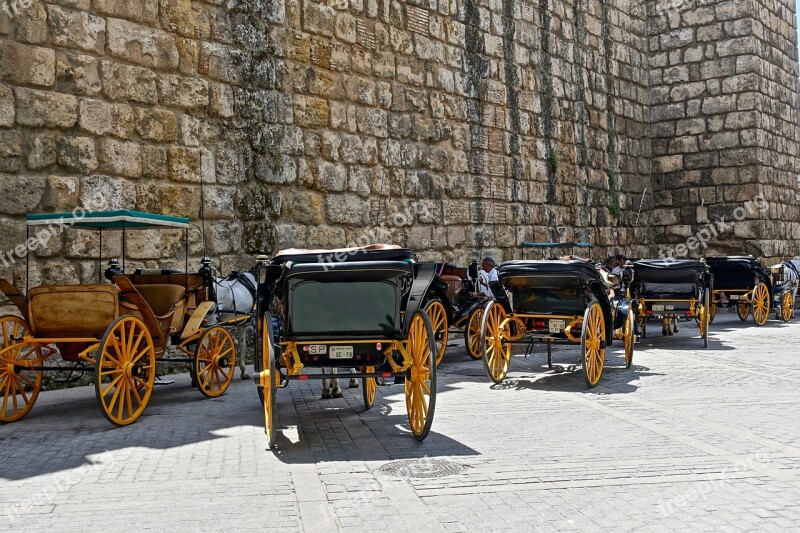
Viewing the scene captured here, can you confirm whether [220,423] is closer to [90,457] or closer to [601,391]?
[90,457]

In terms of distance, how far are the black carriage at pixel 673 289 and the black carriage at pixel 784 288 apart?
4.70 metres

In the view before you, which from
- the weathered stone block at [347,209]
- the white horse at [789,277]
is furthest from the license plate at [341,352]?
the white horse at [789,277]

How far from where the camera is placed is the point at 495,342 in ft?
29.0

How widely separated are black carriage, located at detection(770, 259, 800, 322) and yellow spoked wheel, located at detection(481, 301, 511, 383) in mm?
9211

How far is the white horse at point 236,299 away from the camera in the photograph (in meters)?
9.34

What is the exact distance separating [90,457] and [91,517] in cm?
146

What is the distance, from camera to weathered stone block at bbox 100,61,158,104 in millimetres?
9484

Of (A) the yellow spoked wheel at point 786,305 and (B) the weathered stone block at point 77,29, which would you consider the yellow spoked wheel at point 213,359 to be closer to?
(B) the weathered stone block at point 77,29

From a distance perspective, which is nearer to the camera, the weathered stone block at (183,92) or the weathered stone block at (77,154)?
the weathered stone block at (77,154)

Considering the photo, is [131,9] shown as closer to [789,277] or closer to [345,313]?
[345,313]

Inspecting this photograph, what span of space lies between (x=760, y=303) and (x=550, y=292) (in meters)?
7.95

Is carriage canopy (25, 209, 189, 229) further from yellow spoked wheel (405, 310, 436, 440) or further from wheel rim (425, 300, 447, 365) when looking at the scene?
wheel rim (425, 300, 447, 365)

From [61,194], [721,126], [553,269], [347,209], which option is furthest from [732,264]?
[61,194]

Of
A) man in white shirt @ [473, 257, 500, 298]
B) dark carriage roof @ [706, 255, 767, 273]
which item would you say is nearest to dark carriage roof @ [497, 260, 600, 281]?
man in white shirt @ [473, 257, 500, 298]
